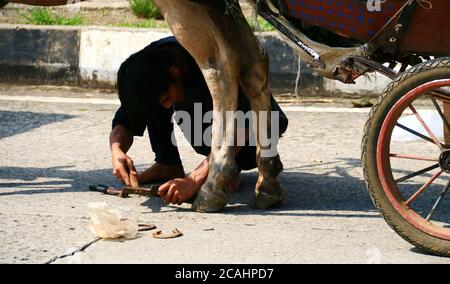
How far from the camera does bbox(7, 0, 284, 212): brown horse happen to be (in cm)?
473

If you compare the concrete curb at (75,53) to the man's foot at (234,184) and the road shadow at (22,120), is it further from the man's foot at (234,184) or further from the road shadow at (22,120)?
the man's foot at (234,184)

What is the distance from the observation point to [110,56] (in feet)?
28.0

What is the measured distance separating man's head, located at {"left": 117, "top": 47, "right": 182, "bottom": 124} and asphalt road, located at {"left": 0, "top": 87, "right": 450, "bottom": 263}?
18.9 inches

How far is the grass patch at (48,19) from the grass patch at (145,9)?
50 centimetres

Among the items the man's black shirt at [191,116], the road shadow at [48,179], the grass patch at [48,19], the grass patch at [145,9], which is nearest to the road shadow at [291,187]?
the road shadow at [48,179]

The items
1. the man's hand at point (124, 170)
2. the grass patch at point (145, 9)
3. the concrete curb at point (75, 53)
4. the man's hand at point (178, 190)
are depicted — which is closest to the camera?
the man's hand at point (178, 190)

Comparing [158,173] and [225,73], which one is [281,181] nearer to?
[158,173]

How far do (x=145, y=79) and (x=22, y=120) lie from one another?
2416 mm

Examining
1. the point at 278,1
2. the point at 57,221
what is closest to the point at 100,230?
the point at 57,221

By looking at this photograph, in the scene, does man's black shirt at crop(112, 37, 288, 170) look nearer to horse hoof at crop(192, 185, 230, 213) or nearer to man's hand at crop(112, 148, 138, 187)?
man's hand at crop(112, 148, 138, 187)

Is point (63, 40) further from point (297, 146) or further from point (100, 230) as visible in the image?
point (100, 230)

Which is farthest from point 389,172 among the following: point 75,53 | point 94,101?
point 75,53

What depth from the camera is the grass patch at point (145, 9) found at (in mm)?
9539

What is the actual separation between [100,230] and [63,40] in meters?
4.52
